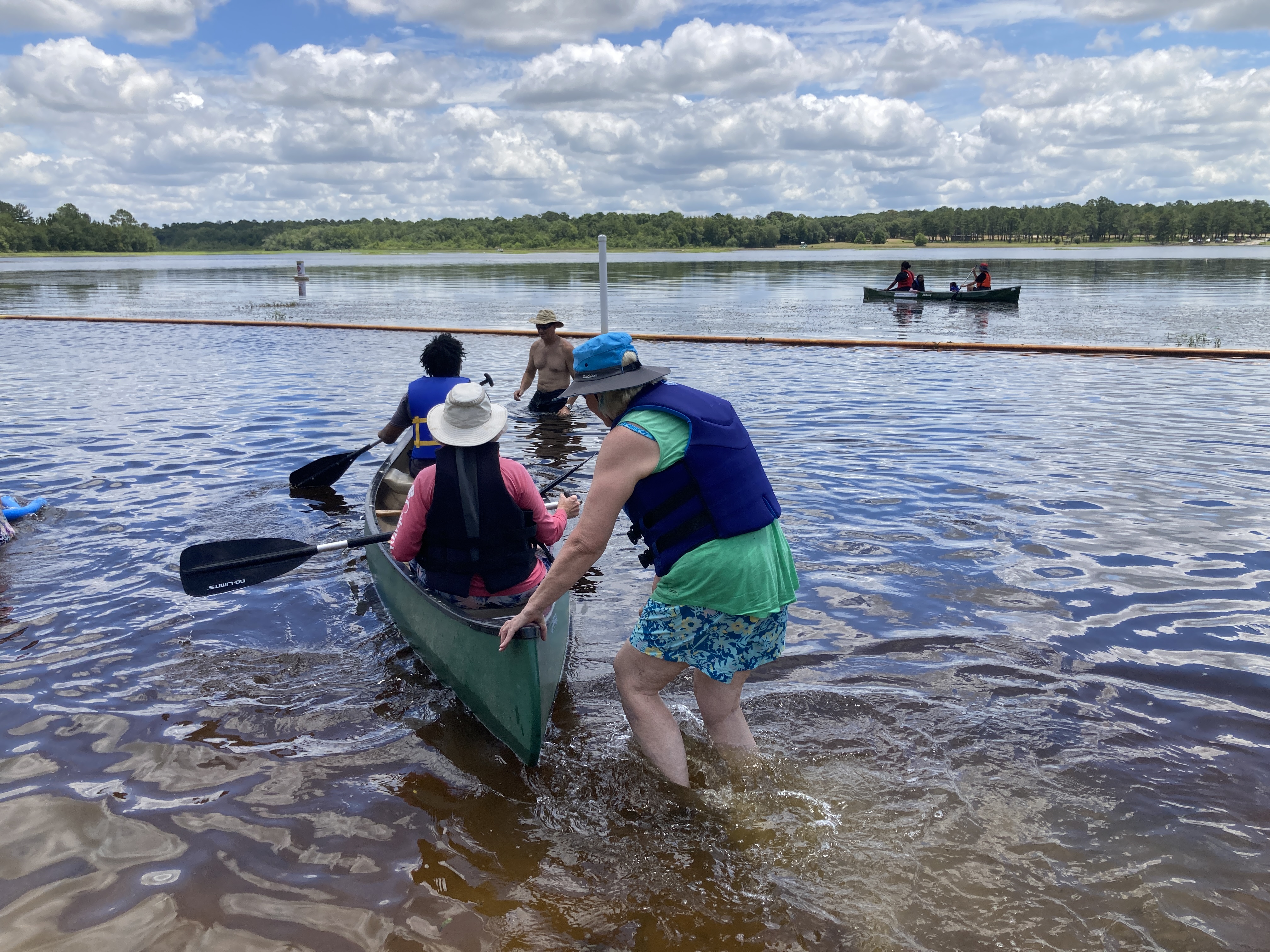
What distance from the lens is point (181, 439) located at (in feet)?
37.7

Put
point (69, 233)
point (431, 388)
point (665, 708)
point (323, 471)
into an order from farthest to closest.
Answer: point (69, 233) → point (323, 471) → point (431, 388) → point (665, 708)

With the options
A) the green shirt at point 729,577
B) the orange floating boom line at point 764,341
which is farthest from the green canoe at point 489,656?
the orange floating boom line at point 764,341

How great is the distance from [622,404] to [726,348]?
16.8 m

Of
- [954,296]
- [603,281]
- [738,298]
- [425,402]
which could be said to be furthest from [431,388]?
[738,298]

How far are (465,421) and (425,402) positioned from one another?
2.71 meters

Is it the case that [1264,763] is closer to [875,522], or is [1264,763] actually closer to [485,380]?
[875,522]

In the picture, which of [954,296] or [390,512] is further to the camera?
[954,296]

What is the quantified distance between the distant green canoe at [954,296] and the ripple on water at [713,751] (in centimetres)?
2106

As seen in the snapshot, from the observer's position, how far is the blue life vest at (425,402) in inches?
279

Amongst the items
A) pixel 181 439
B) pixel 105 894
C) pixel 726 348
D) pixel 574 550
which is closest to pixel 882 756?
pixel 574 550

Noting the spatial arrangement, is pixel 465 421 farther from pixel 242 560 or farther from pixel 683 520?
pixel 242 560

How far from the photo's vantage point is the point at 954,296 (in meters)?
29.2

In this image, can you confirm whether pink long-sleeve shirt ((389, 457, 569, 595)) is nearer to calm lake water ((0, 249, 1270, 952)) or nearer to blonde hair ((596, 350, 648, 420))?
calm lake water ((0, 249, 1270, 952))

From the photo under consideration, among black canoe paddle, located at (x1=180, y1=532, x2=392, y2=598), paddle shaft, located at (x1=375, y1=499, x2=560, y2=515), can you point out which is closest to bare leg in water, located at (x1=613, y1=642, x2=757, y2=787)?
black canoe paddle, located at (x1=180, y1=532, x2=392, y2=598)
